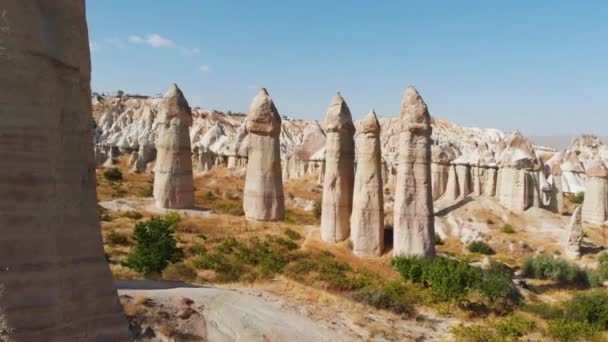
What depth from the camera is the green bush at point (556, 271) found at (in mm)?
15779

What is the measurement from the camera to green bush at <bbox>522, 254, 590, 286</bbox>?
1578 centimetres

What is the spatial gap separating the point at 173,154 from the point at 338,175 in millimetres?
7235

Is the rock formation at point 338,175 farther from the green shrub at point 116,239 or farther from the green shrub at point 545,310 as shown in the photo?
the green shrub at point 116,239

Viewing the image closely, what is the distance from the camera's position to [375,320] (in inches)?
412

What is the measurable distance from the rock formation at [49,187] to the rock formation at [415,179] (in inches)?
420

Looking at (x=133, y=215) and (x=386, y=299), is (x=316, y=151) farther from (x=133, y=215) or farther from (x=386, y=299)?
(x=386, y=299)

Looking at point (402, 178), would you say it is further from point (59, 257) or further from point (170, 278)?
point (59, 257)

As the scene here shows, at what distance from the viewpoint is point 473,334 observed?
9.91 meters

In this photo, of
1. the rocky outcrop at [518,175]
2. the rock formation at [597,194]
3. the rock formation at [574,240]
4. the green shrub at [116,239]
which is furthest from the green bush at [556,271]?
the green shrub at [116,239]

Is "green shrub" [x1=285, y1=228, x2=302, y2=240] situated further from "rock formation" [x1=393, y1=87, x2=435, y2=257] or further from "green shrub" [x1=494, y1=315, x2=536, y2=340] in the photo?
"green shrub" [x1=494, y1=315, x2=536, y2=340]

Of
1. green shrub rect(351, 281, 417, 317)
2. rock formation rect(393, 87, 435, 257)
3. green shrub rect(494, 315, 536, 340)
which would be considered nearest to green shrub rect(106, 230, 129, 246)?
green shrub rect(351, 281, 417, 317)

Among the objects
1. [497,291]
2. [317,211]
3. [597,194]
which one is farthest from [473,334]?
[597,194]

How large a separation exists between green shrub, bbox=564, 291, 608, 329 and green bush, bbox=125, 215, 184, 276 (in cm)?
1020

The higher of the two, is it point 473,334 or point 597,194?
point 597,194
